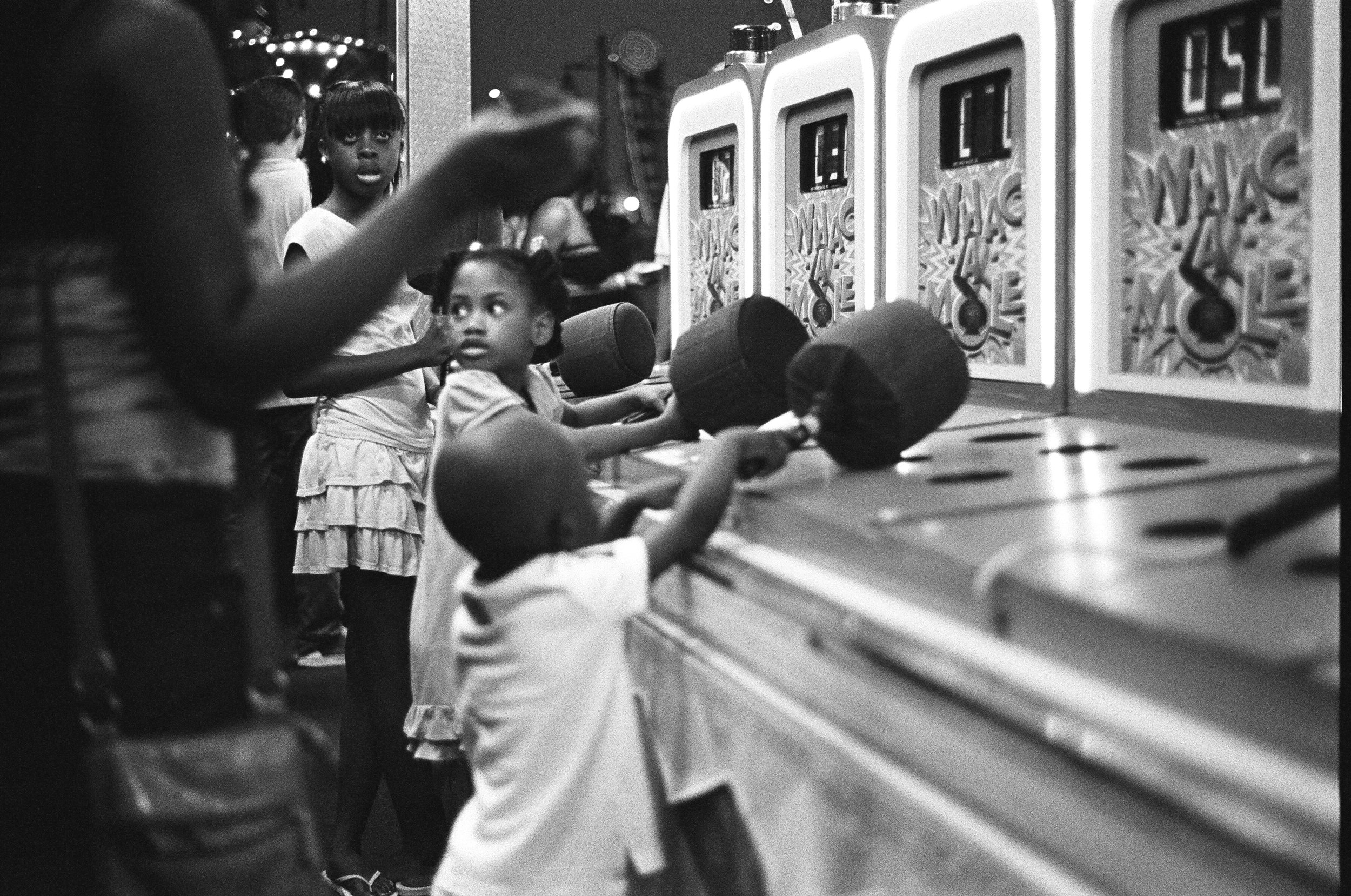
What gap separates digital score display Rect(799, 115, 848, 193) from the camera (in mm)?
2494

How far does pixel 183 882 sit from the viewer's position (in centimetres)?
75

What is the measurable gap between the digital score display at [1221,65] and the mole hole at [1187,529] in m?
0.57

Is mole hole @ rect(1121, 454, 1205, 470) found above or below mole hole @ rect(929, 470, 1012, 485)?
above

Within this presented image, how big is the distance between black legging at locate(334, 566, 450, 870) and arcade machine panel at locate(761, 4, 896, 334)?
83 cm

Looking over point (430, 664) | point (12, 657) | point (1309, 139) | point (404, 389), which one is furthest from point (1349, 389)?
point (404, 389)

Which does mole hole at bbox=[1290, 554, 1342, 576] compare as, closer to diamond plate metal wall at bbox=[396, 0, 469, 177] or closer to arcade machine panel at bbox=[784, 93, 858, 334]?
arcade machine panel at bbox=[784, 93, 858, 334]

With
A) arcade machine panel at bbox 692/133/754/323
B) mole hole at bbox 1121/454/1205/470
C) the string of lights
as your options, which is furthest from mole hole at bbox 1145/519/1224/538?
the string of lights

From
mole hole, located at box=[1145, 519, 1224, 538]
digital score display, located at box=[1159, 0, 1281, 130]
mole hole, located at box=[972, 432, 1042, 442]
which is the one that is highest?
digital score display, located at box=[1159, 0, 1281, 130]

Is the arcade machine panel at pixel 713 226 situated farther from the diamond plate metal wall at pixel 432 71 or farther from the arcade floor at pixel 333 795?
the arcade floor at pixel 333 795

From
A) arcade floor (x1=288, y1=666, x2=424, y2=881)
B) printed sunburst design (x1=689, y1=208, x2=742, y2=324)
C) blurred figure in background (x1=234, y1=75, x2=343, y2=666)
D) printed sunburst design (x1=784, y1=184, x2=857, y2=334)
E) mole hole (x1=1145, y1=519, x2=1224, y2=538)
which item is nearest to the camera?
mole hole (x1=1145, y1=519, x2=1224, y2=538)

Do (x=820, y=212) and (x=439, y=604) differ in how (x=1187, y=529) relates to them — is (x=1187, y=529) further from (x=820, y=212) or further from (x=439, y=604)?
Answer: (x=820, y=212)

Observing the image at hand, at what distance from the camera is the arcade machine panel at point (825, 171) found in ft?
7.71

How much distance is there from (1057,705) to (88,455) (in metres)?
0.61

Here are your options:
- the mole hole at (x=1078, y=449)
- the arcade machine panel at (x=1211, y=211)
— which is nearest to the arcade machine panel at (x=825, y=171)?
the arcade machine panel at (x=1211, y=211)
